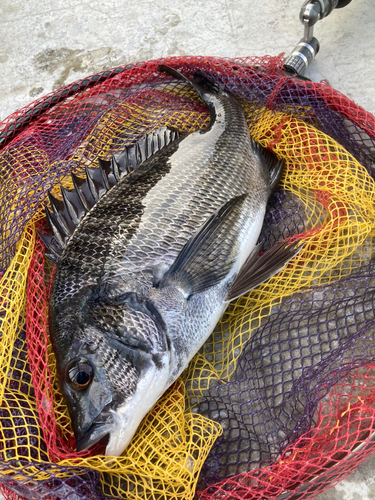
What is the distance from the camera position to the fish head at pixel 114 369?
1342 millimetres

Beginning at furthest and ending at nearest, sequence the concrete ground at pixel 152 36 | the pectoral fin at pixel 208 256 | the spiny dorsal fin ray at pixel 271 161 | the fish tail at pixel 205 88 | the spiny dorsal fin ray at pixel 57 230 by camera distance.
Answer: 1. the concrete ground at pixel 152 36
2. the fish tail at pixel 205 88
3. the spiny dorsal fin ray at pixel 271 161
4. the spiny dorsal fin ray at pixel 57 230
5. the pectoral fin at pixel 208 256

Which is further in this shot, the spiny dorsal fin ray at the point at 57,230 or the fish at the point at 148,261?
the spiny dorsal fin ray at the point at 57,230

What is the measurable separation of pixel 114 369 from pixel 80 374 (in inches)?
4.5

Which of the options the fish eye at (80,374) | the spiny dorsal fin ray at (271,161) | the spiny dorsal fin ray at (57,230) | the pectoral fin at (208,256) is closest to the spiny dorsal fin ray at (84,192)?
the spiny dorsal fin ray at (57,230)

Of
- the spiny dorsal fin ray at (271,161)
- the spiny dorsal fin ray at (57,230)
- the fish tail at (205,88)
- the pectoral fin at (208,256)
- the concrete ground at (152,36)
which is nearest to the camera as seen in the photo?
the pectoral fin at (208,256)

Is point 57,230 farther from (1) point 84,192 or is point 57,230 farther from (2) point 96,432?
(2) point 96,432

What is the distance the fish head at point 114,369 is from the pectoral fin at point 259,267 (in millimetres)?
378

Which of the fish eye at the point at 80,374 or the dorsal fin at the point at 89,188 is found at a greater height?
the dorsal fin at the point at 89,188

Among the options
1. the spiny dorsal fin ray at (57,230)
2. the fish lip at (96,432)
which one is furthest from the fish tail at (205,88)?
A: the fish lip at (96,432)

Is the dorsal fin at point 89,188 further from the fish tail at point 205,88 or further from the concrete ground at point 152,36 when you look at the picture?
the concrete ground at point 152,36

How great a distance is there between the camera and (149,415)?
1.55m

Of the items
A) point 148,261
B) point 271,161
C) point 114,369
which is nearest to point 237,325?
point 148,261

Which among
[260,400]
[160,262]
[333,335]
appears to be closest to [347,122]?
[333,335]

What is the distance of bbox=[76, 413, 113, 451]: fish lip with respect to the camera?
1.31m
